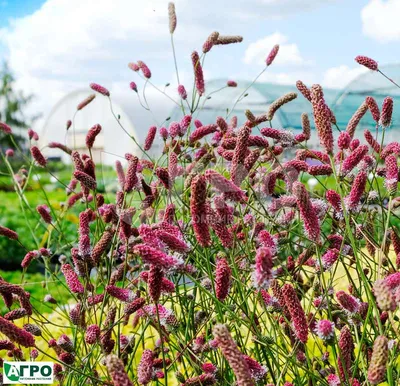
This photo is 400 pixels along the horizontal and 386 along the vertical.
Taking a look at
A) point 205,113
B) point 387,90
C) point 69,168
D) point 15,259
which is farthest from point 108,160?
point 15,259

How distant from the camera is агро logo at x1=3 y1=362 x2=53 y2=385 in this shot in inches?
74.1

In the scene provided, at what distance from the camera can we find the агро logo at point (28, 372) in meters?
1.88

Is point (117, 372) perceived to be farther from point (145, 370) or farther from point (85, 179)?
point (85, 179)

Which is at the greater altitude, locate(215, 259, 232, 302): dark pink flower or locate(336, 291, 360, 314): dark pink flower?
locate(215, 259, 232, 302): dark pink flower

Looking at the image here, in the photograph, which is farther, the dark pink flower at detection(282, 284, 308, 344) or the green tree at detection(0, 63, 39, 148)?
the green tree at detection(0, 63, 39, 148)

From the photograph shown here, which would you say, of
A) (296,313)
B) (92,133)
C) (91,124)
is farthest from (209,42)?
(91,124)

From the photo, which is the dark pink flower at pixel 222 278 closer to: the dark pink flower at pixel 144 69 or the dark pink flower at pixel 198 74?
the dark pink flower at pixel 198 74

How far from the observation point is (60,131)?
1065 inches

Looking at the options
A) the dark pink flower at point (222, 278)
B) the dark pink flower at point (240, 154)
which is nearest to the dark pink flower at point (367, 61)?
the dark pink flower at point (240, 154)

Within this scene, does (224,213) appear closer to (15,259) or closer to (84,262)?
(84,262)

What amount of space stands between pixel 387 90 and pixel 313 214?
14.5 meters

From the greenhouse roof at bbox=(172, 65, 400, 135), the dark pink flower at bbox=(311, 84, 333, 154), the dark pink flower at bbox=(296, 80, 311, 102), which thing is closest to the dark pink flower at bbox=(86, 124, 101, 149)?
the dark pink flower at bbox=(296, 80, 311, 102)

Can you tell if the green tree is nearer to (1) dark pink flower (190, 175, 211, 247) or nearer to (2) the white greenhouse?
(2) the white greenhouse

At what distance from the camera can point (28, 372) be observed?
6.39 ft
